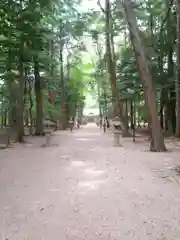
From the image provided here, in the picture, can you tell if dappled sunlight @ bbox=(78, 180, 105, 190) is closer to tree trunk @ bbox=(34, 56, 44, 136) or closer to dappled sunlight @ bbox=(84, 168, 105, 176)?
dappled sunlight @ bbox=(84, 168, 105, 176)

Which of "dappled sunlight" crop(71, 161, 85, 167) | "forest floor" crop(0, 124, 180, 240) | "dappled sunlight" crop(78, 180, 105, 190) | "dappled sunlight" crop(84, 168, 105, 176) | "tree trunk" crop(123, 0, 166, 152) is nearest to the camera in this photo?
"forest floor" crop(0, 124, 180, 240)

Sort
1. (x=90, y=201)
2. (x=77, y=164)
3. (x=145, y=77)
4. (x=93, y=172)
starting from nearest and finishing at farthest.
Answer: (x=90, y=201), (x=93, y=172), (x=77, y=164), (x=145, y=77)

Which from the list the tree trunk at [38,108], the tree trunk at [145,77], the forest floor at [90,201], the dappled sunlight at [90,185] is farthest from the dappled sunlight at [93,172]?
the tree trunk at [38,108]

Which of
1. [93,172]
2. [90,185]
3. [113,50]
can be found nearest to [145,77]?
[93,172]

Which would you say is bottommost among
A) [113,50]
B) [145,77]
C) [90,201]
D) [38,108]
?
[90,201]

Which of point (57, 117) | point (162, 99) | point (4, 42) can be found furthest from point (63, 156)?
point (57, 117)

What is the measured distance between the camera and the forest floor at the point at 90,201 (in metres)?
4.14

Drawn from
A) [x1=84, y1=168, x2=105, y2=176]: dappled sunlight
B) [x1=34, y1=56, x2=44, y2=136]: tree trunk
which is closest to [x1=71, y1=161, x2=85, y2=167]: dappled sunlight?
[x1=84, y1=168, x2=105, y2=176]: dappled sunlight

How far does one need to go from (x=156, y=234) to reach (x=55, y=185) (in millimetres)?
→ 3186

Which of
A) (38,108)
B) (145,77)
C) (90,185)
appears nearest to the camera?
(90,185)

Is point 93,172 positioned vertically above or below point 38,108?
below

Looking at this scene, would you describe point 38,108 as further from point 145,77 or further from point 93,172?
point 93,172

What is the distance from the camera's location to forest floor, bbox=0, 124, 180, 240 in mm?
4137

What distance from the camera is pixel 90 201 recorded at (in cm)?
552
